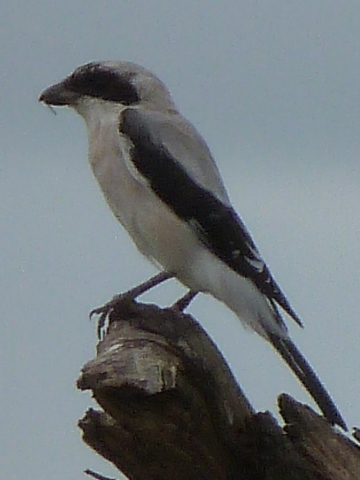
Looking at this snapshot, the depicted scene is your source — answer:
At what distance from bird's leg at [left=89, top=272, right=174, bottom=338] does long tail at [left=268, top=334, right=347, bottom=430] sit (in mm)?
249

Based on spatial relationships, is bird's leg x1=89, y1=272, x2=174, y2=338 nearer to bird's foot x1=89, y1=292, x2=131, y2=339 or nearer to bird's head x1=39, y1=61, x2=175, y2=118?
bird's foot x1=89, y1=292, x2=131, y2=339

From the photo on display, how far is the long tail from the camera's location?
1432mm

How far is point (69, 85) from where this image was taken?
169cm

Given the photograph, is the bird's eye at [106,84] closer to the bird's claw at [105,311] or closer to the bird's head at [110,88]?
the bird's head at [110,88]

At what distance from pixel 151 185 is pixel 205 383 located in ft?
1.30

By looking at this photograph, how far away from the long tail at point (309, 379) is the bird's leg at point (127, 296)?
0.82 feet

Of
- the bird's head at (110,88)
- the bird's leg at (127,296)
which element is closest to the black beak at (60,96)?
the bird's head at (110,88)

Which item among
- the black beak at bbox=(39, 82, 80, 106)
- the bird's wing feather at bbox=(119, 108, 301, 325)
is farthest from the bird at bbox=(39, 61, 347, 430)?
the black beak at bbox=(39, 82, 80, 106)

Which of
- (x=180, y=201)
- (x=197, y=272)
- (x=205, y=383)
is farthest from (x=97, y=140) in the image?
(x=205, y=383)

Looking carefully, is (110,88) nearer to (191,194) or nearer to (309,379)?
(191,194)

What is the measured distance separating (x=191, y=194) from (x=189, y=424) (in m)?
0.47

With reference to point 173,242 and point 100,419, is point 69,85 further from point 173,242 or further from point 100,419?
point 100,419

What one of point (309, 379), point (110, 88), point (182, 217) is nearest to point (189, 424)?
point (309, 379)

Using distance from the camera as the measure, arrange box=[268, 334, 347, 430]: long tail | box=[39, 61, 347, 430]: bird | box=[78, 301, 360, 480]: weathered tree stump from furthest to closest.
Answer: box=[39, 61, 347, 430]: bird
box=[268, 334, 347, 430]: long tail
box=[78, 301, 360, 480]: weathered tree stump
